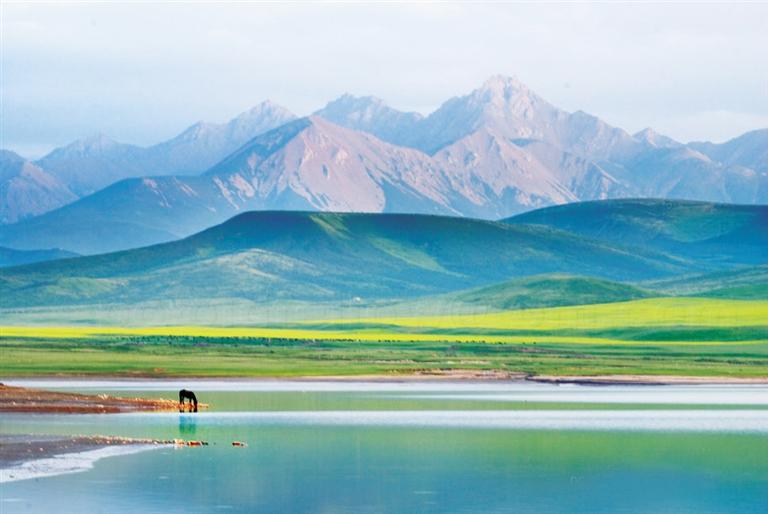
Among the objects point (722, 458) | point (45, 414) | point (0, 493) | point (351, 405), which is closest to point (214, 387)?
point (351, 405)

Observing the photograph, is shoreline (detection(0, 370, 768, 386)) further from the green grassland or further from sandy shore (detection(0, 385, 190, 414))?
sandy shore (detection(0, 385, 190, 414))

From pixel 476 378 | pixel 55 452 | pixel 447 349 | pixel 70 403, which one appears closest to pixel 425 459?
pixel 55 452

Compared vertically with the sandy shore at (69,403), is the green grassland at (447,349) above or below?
above

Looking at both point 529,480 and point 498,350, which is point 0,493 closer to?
point 529,480

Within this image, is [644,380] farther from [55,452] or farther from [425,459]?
[55,452]

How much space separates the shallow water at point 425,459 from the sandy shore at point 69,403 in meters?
2.25

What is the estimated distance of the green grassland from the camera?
358ft

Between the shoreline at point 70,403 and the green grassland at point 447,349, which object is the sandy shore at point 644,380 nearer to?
the green grassland at point 447,349

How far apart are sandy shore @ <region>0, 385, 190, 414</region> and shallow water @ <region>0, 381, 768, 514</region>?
2.25 m

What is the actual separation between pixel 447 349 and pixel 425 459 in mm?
81975

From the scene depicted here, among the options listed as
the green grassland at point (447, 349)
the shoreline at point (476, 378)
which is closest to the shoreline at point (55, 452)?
the shoreline at point (476, 378)

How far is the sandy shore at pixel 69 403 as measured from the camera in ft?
232

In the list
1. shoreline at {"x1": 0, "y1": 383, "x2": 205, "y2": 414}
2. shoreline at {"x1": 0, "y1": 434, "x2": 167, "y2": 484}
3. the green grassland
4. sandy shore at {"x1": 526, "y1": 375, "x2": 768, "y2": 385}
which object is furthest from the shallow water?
the green grassland

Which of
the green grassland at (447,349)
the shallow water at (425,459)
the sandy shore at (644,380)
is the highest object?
the green grassland at (447,349)
